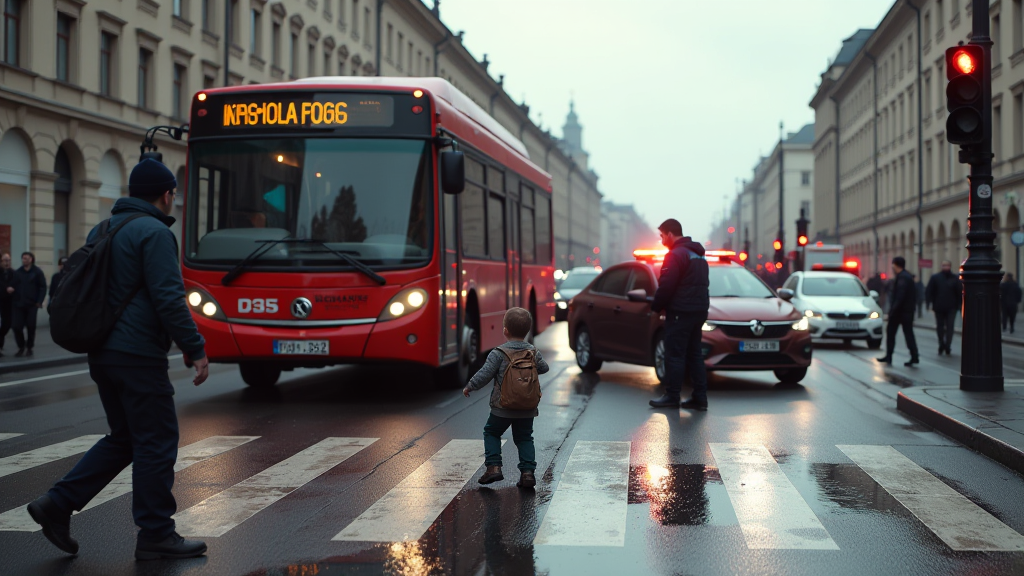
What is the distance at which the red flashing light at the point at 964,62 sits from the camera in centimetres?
1094

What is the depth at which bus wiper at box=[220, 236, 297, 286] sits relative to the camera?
1112cm

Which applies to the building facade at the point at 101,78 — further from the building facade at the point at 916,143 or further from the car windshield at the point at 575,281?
the building facade at the point at 916,143

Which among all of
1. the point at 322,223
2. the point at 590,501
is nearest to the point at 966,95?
the point at 322,223

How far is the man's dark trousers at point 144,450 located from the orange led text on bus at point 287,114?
6.54m

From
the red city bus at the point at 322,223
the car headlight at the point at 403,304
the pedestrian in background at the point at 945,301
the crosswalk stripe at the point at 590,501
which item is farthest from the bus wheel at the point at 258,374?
the pedestrian in background at the point at 945,301

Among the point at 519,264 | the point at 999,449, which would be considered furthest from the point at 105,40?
the point at 999,449

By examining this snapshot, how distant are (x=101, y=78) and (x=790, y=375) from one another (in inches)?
894

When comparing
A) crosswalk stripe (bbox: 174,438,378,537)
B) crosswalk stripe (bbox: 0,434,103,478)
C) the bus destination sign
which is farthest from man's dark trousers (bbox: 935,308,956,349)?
crosswalk stripe (bbox: 0,434,103,478)

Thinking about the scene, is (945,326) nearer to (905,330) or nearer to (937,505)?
(905,330)

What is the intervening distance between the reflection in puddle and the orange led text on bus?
541 cm

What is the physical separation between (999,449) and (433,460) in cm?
384

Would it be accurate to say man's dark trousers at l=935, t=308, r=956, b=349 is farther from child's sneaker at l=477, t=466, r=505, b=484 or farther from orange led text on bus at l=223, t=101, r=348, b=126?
child's sneaker at l=477, t=466, r=505, b=484

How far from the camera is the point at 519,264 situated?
16.1 metres

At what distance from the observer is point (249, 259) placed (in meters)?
11.1
